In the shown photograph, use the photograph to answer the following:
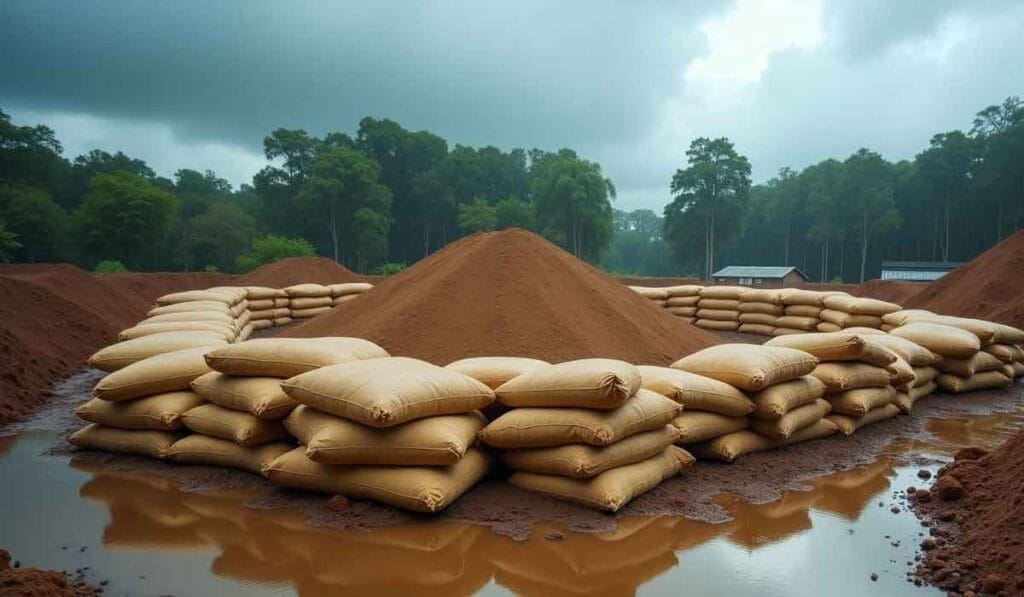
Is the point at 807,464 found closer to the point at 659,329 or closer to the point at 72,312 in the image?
the point at 659,329

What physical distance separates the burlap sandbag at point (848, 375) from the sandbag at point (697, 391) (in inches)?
40.9

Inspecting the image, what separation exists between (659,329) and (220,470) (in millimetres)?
5177

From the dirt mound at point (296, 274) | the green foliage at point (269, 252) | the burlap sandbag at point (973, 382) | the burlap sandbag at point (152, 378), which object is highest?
the green foliage at point (269, 252)

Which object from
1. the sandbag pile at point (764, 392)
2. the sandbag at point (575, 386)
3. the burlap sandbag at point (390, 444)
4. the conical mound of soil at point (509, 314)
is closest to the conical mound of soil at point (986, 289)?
the conical mound of soil at point (509, 314)

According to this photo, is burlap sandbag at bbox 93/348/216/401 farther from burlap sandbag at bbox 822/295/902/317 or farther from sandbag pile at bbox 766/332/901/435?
burlap sandbag at bbox 822/295/902/317

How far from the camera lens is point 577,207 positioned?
39.1 metres

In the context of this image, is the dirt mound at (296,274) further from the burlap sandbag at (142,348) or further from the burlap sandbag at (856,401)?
the burlap sandbag at (856,401)

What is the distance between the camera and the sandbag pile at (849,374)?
492 cm

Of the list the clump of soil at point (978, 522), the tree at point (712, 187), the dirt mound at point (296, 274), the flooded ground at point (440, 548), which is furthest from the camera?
the tree at point (712, 187)

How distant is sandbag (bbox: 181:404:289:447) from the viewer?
3742mm

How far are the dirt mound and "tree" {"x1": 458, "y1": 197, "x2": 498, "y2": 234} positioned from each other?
2040 centimetres

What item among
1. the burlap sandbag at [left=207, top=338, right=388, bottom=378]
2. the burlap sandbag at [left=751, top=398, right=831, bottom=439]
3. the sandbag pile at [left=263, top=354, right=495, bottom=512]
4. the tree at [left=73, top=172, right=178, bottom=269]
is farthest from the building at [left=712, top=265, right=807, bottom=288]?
the sandbag pile at [left=263, top=354, right=495, bottom=512]

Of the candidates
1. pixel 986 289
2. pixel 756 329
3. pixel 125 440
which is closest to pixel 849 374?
pixel 125 440

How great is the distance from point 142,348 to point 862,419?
5.99 metres
